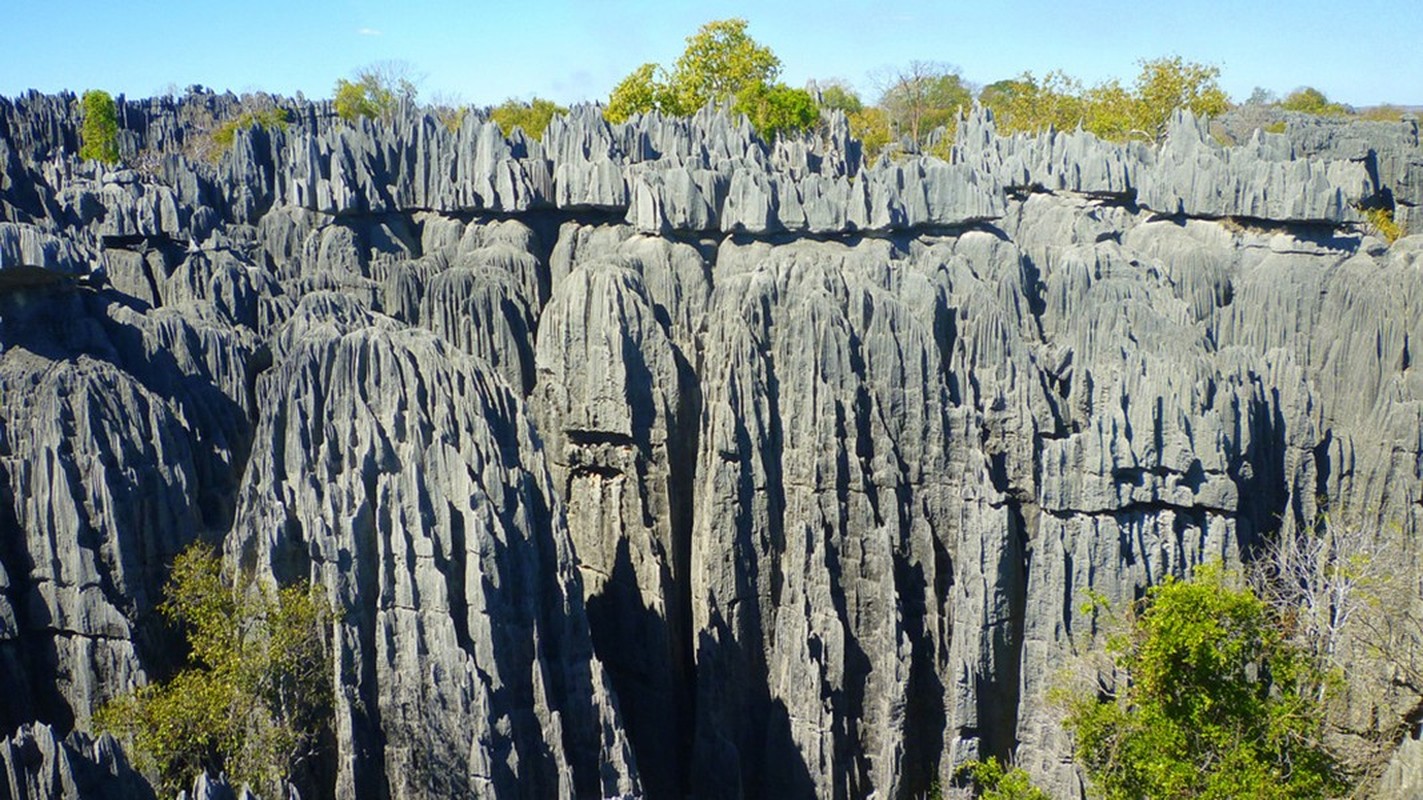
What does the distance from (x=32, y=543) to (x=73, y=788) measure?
17.9ft

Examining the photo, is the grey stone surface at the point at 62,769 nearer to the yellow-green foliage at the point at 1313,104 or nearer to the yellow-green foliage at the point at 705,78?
the yellow-green foliage at the point at 705,78


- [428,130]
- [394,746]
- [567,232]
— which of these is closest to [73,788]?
[394,746]

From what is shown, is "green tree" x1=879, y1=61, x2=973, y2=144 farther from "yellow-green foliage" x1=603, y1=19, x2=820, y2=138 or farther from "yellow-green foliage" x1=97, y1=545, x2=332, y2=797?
"yellow-green foliage" x1=97, y1=545, x2=332, y2=797

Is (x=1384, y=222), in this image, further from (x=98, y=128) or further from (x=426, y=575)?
(x=98, y=128)

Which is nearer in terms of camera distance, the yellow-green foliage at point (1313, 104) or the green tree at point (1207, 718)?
the green tree at point (1207, 718)

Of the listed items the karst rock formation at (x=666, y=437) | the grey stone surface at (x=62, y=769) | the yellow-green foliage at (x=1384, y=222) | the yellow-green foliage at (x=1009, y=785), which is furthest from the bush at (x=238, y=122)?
the yellow-green foliage at (x=1009, y=785)

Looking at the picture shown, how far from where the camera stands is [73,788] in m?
12.7

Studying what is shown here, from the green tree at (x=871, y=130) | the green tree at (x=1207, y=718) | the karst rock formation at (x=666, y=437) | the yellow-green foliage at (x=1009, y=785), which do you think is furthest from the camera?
the green tree at (x=871, y=130)

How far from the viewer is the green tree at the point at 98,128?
6300 cm

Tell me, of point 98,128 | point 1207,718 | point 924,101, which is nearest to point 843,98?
point 924,101

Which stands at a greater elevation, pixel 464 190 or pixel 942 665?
pixel 464 190

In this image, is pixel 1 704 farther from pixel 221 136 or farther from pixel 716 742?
pixel 221 136

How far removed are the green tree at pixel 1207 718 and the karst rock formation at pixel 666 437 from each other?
1364 mm

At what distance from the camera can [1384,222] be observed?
148 ft
